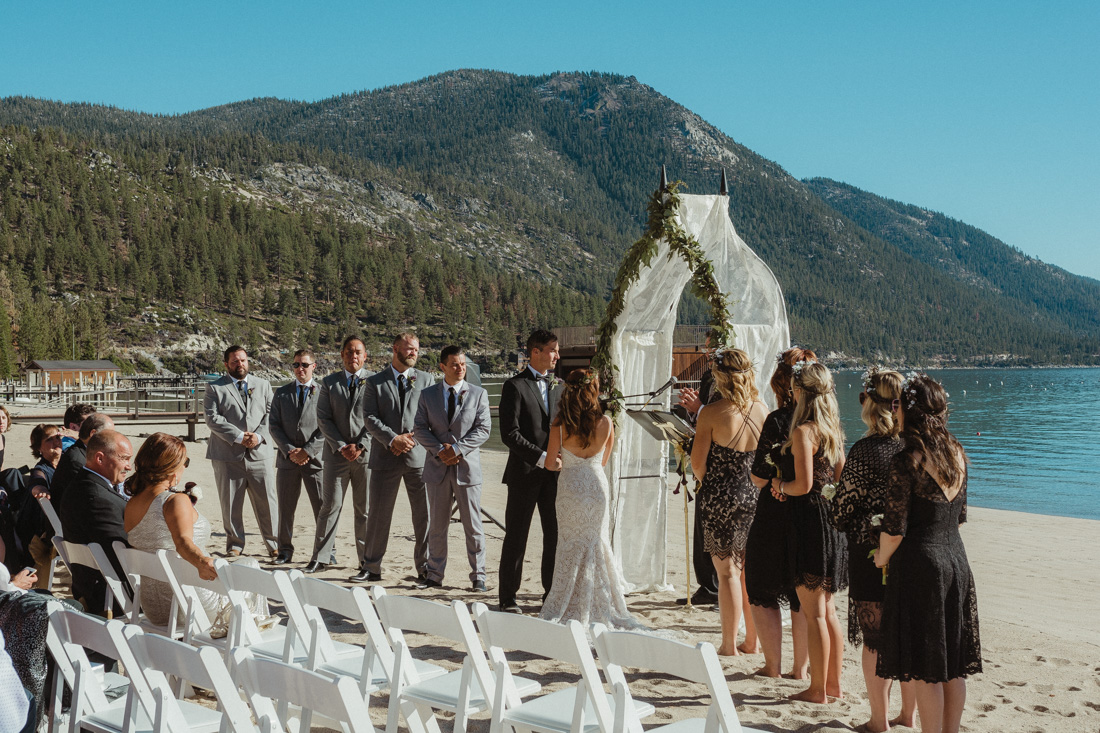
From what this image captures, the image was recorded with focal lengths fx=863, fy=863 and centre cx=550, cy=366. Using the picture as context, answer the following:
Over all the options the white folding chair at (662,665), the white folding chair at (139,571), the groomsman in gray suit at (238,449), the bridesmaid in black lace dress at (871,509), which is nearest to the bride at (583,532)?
the bridesmaid in black lace dress at (871,509)

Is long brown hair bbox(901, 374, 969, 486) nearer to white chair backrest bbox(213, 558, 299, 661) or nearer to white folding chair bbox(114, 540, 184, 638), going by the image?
white chair backrest bbox(213, 558, 299, 661)

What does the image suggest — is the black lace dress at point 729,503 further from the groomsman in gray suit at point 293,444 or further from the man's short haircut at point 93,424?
the groomsman in gray suit at point 293,444

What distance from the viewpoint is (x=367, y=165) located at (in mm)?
197250

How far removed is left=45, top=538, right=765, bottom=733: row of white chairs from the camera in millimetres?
2514

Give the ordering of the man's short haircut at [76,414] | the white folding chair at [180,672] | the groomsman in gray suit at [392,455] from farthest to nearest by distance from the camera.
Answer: the groomsman in gray suit at [392,455], the man's short haircut at [76,414], the white folding chair at [180,672]

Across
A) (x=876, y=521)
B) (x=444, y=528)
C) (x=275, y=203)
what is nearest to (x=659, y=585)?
(x=444, y=528)

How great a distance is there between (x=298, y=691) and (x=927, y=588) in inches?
101

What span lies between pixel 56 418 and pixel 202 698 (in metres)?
22.6

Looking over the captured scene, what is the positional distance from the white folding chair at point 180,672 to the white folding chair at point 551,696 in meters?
0.84

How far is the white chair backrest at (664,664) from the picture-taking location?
8.03 ft

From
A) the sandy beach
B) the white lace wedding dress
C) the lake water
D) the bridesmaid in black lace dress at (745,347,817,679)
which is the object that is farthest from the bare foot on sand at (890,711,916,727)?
the lake water

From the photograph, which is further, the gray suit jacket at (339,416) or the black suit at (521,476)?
the gray suit jacket at (339,416)

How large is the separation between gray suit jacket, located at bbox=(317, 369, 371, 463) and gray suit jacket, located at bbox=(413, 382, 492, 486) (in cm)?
85

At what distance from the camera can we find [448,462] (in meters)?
6.85
